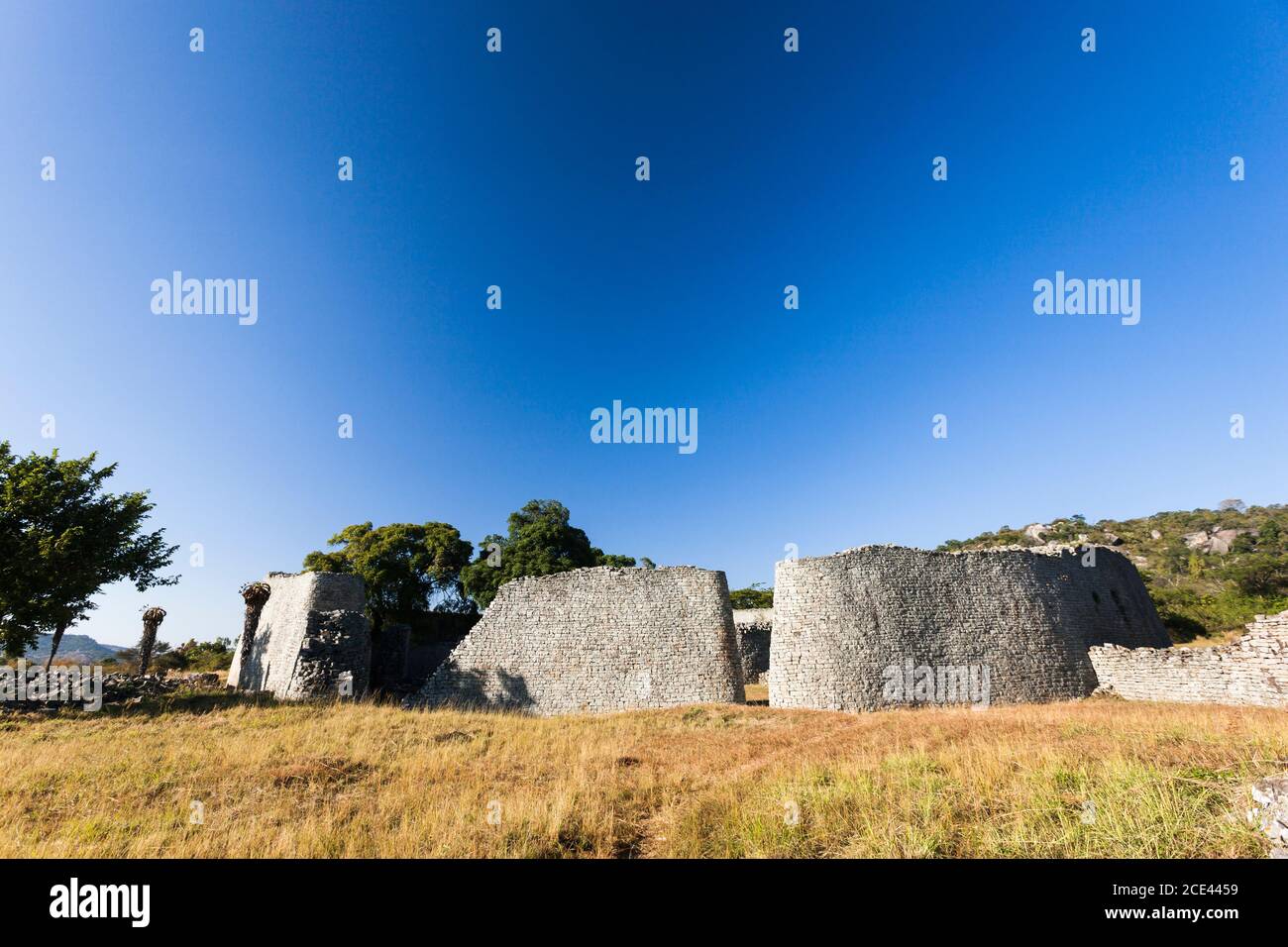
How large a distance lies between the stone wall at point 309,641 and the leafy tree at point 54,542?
19.1ft

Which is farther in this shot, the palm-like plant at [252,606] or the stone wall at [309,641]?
the palm-like plant at [252,606]

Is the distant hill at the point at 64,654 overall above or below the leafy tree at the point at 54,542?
below

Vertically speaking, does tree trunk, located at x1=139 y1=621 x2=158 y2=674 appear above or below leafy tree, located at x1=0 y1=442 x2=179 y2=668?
below

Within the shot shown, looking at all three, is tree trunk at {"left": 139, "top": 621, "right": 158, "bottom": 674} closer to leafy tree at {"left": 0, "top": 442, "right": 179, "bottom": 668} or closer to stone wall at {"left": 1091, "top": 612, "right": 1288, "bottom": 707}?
leafy tree at {"left": 0, "top": 442, "right": 179, "bottom": 668}

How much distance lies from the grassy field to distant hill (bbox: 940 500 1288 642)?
1441 centimetres

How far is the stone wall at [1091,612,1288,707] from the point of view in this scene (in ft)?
40.3

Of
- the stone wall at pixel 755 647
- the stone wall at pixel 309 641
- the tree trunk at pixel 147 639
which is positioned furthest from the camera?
the tree trunk at pixel 147 639

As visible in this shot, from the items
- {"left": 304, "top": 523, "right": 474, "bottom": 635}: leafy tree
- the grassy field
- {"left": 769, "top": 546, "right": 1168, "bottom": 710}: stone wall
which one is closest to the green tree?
{"left": 304, "top": 523, "right": 474, "bottom": 635}: leafy tree

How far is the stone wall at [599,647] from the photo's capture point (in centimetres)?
1747

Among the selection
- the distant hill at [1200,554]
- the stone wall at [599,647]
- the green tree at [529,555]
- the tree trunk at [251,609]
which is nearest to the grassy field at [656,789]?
the stone wall at [599,647]

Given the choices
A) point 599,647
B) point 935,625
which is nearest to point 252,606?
point 599,647

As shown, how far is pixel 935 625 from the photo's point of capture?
16.4 m

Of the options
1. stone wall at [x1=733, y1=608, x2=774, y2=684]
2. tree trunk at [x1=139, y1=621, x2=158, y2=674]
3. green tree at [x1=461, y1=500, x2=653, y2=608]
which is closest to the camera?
stone wall at [x1=733, y1=608, x2=774, y2=684]

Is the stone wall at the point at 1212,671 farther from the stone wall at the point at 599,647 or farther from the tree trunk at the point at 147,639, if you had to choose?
the tree trunk at the point at 147,639
